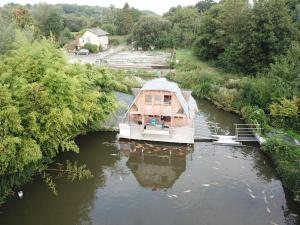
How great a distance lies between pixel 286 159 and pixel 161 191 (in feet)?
27.2

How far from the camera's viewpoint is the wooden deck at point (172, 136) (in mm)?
24656

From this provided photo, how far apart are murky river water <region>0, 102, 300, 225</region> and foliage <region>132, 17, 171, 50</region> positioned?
48369 mm

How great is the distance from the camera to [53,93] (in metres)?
19.3

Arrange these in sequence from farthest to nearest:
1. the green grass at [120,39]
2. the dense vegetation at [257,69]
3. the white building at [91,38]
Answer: the green grass at [120,39] → the white building at [91,38] → the dense vegetation at [257,69]

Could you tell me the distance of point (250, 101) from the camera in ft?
102

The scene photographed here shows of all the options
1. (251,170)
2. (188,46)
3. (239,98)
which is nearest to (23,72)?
(251,170)

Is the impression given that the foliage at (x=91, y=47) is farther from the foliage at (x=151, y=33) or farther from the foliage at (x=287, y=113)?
the foliage at (x=287, y=113)

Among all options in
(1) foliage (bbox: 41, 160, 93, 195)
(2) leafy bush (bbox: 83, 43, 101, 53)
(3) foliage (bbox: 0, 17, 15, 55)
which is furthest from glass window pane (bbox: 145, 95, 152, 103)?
(2) leafy bush (bbox: 83, 43, 101, 53)

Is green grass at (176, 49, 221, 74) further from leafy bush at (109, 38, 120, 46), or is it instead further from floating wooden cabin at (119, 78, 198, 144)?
leafy bush at (109, 38, 120, 46)

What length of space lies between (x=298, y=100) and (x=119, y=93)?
1845 centimetres

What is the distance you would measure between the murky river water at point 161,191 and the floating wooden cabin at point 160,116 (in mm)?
858

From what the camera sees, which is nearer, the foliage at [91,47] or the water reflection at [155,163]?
the water reflection at [155,163]

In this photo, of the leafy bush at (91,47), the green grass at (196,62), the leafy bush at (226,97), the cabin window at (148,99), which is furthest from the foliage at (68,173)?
the leafy bush at (91,47)

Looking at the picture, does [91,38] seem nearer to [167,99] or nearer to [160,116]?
[160,116]
